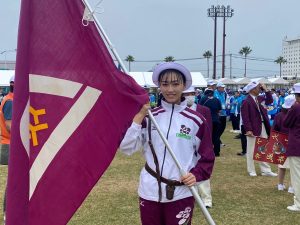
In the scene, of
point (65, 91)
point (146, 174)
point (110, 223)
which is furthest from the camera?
point (110, 223)

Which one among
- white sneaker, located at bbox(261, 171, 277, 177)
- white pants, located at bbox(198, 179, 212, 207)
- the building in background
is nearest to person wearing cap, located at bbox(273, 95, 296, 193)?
white sneaker, located at bbox(261, 171, 277, 177)

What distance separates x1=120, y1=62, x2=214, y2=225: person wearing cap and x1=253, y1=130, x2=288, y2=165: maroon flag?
4.40m

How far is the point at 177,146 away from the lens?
292 cm

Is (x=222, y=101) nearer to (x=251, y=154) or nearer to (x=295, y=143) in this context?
(x=251, y=154)

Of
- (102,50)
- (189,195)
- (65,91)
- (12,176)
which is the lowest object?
(189,195)

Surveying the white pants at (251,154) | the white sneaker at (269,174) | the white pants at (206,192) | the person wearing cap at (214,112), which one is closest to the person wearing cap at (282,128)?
the white pants at (251,154)

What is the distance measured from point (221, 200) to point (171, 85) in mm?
4167

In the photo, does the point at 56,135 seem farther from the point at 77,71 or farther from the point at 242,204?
the point at 242,204

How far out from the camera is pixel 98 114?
9.16 ft

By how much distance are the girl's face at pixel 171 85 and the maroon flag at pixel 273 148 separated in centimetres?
454

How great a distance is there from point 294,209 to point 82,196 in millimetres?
4457

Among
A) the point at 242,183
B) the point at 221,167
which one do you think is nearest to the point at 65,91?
the point at 242,183

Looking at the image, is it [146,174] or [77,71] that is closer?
[77,71]

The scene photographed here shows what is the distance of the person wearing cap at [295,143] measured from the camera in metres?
5.94
